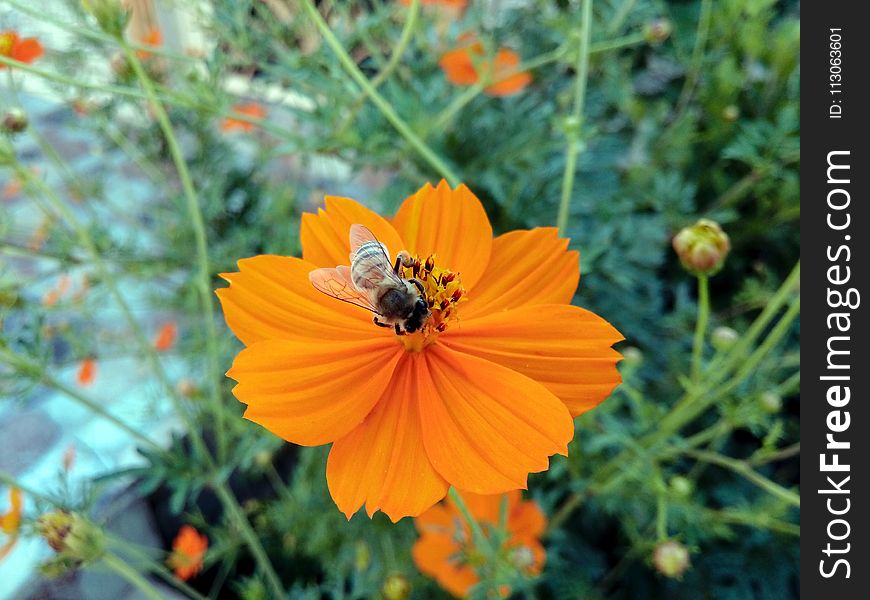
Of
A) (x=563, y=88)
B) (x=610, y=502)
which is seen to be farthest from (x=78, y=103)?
(x=610, y=502)

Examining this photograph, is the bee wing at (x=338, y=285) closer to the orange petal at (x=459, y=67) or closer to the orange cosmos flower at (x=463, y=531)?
the orange cosmos flower at (x=463, y=531)

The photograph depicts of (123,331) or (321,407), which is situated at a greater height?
(123,331)

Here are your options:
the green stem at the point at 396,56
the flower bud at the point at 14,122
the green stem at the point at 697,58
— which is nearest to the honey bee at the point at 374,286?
the green stem at the point at 396,56

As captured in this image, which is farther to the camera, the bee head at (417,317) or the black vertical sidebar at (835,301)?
the black vertical sidebar at (835,301)

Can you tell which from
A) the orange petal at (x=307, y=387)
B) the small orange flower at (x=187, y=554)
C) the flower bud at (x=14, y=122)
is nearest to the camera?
the orange petal at (x=307, y=387)

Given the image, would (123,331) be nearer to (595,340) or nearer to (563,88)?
(563,88)

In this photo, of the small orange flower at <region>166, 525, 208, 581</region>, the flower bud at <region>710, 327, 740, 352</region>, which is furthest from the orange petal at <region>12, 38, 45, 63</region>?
the flower bud at <region>710, 327, 740, 352</region>

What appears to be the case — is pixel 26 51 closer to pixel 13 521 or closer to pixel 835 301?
pixel 13 521
